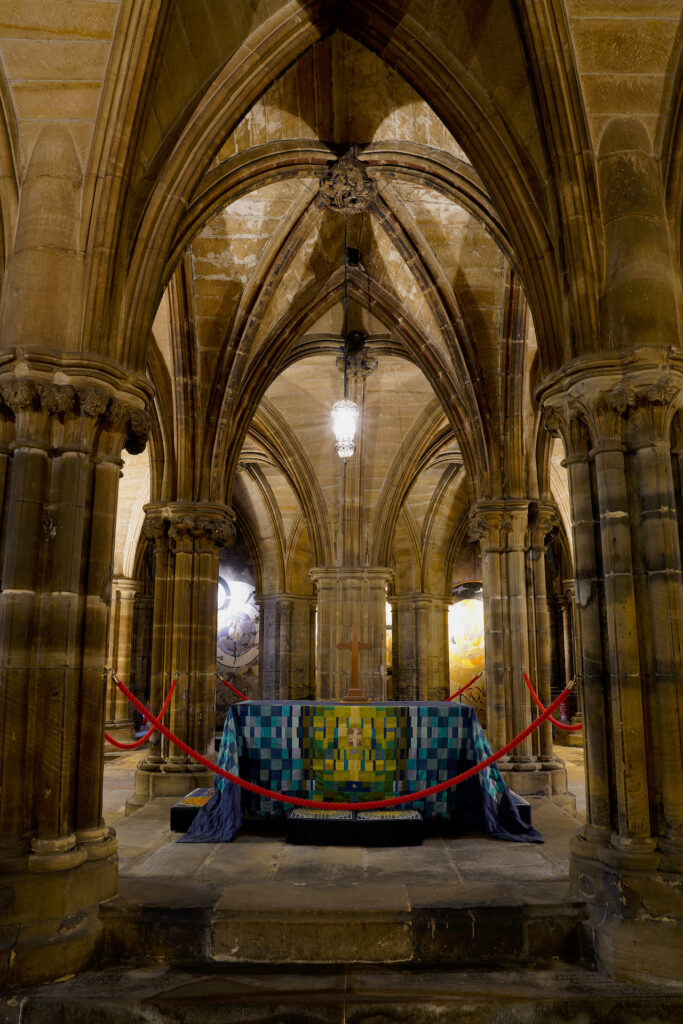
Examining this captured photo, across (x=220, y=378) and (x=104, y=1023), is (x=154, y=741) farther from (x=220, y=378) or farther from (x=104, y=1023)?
(x=104, y=1023)

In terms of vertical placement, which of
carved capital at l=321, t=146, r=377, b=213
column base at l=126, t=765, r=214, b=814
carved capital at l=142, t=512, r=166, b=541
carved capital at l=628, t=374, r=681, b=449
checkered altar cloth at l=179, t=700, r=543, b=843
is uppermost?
→ carved capital at l=321, t=146, r=377, b=213

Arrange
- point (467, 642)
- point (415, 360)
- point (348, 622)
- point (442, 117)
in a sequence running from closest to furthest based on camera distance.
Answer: point (442, 117) → point (415, 360) → point (348, 622) → point (467, 642)

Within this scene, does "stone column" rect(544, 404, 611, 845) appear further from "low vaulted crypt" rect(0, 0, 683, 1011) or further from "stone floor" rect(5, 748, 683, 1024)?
"stone floor" rect(5, 748, 683, 1024)

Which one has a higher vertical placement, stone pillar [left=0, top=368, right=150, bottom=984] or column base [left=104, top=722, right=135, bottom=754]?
stone pillar [left=0, top=368, right=150, bottom=984]

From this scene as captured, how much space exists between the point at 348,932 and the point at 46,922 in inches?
61.1

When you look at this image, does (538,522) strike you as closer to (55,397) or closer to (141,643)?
(55,397)

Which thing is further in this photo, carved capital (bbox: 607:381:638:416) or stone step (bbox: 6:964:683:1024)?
carved capital (bbox: 607:381:638:416)

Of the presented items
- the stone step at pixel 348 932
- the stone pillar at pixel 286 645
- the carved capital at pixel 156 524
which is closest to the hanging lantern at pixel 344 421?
the carved capital at pixel 156 524

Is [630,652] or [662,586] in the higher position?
[662,586]

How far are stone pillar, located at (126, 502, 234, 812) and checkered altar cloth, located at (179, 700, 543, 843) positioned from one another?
222cm

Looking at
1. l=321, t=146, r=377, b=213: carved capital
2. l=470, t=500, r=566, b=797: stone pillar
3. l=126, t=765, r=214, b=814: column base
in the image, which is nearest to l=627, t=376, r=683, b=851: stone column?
l=470, t=500, r=566, b=797: stone pillar

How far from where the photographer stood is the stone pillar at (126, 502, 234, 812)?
829 cm

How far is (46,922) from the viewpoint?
3889 millimetres

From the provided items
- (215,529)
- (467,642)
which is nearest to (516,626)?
(215,529)
